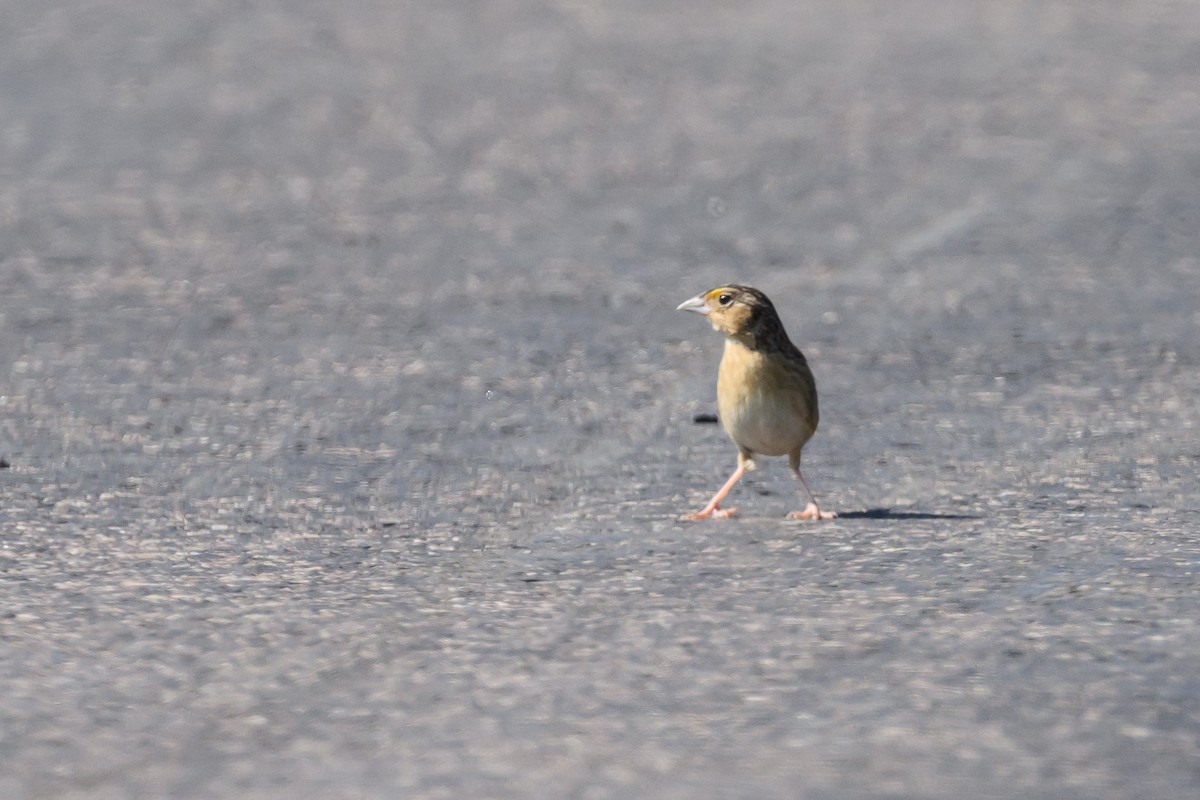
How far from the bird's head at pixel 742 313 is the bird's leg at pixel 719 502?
404 millimetres

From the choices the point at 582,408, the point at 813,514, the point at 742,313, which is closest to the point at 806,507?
the point at 813,514

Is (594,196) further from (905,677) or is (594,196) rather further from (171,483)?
(905,677)

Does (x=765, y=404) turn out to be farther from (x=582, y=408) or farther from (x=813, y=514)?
(x=582, y=408)

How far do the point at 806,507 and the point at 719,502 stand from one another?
281 mm

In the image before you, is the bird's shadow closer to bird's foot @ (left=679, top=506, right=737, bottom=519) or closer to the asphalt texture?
the asphalt texture

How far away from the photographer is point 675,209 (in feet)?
37.6

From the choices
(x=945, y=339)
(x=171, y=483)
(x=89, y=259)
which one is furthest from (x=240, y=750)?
(x=89, y=259)

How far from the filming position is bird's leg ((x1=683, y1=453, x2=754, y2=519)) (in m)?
6.59

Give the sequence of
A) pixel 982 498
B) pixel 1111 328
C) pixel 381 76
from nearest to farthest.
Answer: pixel 982 498 → pixel 1111 328 → pixel 381 76

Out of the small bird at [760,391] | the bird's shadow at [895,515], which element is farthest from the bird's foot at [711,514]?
the bird's shadow at [895,515]

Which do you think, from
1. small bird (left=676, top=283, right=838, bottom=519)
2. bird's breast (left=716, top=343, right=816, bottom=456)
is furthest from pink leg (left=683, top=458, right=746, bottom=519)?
bird's breast (left=716, top=343, right=816, bottom=456)

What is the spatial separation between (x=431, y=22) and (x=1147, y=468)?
10.5 m

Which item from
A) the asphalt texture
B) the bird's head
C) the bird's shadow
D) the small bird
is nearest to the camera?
the asphalt texture

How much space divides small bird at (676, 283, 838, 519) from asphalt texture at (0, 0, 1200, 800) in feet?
0.59
